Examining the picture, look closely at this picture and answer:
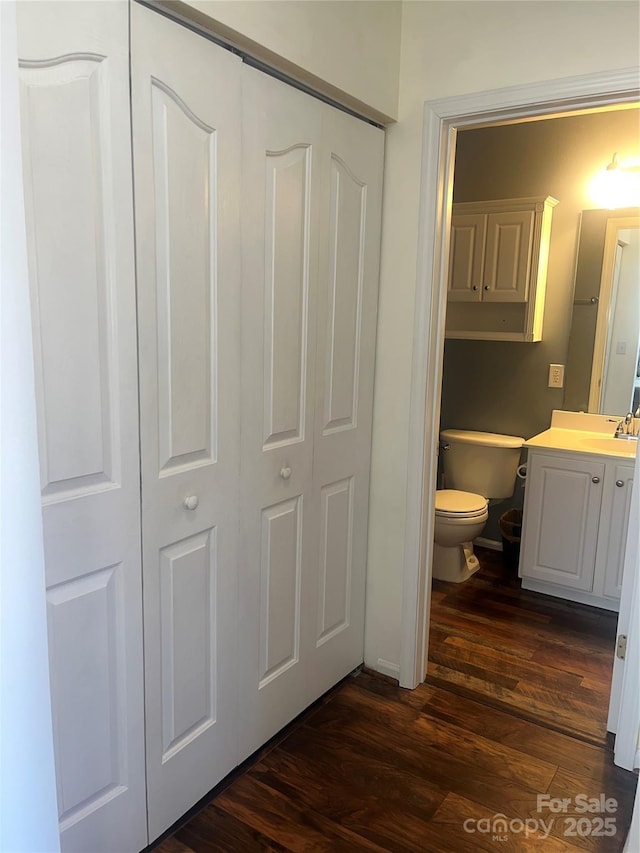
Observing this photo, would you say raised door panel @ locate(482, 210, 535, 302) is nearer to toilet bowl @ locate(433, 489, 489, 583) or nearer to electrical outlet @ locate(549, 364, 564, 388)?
electrical outlet @ locate(549, 364, 564, 388)

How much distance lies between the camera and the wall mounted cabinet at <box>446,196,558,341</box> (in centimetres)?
338

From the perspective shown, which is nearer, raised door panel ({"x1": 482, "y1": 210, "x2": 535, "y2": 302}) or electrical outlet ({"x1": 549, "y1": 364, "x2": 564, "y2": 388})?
raised door panel ({"x1": 482, "y1": 210, "x2": 535, "y2": 302})

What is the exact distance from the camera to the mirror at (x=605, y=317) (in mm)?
3252

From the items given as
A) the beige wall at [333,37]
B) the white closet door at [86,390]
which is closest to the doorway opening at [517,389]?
the beige wall at [333,37]

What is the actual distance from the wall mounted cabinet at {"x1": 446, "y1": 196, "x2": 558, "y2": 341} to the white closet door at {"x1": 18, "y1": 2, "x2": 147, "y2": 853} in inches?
98.8

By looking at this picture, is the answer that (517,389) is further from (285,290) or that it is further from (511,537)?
(285,290)

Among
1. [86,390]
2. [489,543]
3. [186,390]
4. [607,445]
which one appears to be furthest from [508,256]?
[86,390]

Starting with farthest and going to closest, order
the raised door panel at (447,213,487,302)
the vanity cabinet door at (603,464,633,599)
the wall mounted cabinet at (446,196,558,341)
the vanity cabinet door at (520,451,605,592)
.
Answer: the raised door panel at (447,213,487,302) → the wall mounted cabinet at (446,196,558,341) → the vanity cabinet door at (520,451,605,592) → the vanity cabinet door at (603,464,633,599)

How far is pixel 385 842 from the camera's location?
5.58ft

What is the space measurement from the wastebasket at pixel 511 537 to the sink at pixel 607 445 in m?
0.59

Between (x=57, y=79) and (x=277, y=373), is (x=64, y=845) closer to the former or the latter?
(x=277, y=373)

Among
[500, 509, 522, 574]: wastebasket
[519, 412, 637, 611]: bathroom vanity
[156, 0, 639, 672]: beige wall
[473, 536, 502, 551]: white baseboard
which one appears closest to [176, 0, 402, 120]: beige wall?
[156, 0, 639, 672]: beige wall
